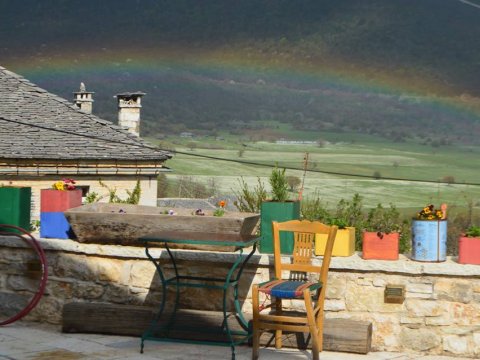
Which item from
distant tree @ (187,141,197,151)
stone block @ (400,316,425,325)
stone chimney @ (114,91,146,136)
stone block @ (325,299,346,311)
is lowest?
stone block @ (400,316,425,325)

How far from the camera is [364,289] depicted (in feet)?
22.9

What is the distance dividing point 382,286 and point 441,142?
86717 mm

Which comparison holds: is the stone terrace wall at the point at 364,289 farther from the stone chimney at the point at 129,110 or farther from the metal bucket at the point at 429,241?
the stone chimney at the point at 129,110

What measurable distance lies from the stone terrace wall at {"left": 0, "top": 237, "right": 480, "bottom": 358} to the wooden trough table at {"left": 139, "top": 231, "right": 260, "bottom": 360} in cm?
16

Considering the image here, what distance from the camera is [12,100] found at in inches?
1006

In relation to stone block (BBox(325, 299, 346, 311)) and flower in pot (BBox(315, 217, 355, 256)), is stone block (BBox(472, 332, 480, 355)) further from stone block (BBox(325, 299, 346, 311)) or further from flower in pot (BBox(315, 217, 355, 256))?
flower in pot (BBox(315, 217, 355, 256))

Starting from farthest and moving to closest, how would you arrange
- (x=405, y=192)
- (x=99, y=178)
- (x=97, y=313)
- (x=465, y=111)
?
(x=465, y=111)
(x=405, y=192)
(x=99, y=178)
(x=97, y=313)

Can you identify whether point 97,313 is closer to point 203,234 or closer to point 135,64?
point 203,234

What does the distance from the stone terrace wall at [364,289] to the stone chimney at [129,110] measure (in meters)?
24.8

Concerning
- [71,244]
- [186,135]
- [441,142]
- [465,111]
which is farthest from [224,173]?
[71,244]

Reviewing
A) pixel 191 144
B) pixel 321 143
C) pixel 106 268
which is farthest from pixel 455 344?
pixel 321 143

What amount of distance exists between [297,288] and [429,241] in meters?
1.33

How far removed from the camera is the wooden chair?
6.28 metres

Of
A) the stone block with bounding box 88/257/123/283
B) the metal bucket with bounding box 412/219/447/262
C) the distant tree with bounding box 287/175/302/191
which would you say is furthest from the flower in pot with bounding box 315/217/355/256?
the stone block with bounding box 88/257/123/283
